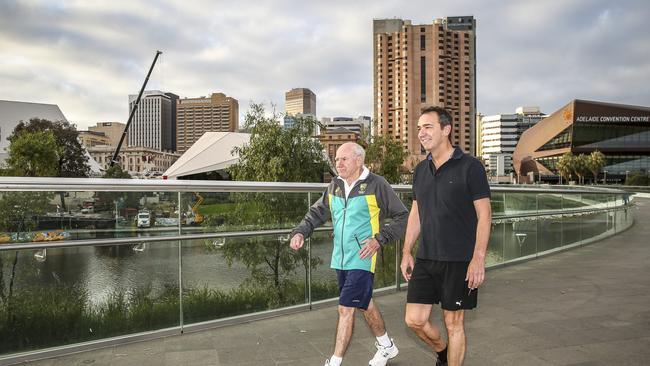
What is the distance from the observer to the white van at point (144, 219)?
4.47 metres

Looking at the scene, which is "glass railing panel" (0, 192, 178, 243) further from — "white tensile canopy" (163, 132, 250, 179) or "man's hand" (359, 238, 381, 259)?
"white tensile canopy" (163, 132, 250, 179)

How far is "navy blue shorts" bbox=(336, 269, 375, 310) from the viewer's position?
347 centimetres

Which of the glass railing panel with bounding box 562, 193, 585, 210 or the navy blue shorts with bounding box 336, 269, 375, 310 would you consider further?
the glass railing panel with bounding box 562, 193, 585, 210

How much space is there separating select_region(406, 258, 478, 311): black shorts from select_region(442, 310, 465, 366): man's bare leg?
6 cm

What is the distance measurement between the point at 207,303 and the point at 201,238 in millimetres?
629

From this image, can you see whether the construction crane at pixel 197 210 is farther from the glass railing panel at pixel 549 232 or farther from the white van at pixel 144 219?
the glass railing panel at pixel 549 232

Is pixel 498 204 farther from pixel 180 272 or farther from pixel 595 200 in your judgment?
pixel 595 200

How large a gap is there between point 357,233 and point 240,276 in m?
1.99

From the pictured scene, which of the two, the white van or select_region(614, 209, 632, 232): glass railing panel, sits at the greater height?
the white van

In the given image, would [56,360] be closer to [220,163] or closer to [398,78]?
[220,163]

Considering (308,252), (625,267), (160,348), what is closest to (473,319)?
(308,252)

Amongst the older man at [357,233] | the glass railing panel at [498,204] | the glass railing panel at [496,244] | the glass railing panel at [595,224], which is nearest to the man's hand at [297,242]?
the older man at [357,233]

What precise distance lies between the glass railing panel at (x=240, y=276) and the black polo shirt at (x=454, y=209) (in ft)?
7.97

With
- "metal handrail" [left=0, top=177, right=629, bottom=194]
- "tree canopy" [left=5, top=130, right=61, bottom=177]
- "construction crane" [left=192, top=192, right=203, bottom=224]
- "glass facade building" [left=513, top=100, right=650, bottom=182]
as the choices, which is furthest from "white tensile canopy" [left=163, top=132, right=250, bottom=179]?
"glass facade building" [left=513, top=100, right=650, bottom=182]
